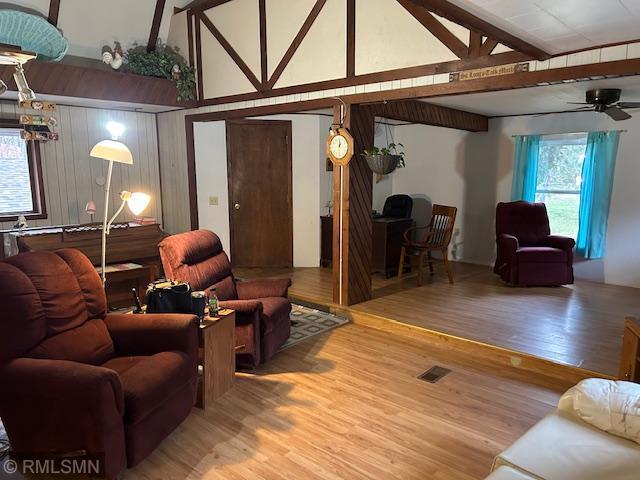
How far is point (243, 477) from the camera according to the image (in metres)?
2.20

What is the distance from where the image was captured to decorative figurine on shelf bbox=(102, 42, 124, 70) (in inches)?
200

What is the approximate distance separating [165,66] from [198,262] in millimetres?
3166

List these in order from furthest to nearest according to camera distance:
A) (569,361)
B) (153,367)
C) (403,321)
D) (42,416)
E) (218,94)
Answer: (218,94)
(403,321)
(569,361)
(153,367)
(42,416)

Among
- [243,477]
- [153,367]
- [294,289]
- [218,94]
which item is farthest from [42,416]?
[218,94]

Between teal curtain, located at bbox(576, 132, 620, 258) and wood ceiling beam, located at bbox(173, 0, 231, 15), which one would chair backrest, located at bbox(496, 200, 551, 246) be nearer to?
teal curtain, located at bbox(576, 132, 620, 258)

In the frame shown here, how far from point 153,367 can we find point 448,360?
2292mm

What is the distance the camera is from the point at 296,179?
6363mm

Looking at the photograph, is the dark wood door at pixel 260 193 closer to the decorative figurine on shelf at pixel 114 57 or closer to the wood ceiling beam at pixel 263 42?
the wood ceiling beam at pixel 263 42

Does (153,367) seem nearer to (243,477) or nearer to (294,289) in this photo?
(243,477)

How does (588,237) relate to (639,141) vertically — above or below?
below

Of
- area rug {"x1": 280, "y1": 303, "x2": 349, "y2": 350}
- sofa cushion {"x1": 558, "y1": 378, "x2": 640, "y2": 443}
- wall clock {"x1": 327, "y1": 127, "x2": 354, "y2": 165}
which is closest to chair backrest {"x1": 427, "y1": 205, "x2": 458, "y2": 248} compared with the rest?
area rug {"x1": 280, "y1": 303, "x2": 349, "y2": 350}

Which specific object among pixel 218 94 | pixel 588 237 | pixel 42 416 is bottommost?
pixel 42 416

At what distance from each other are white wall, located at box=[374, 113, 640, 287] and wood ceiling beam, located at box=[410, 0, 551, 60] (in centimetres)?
336

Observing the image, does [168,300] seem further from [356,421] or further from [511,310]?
[511,310]
